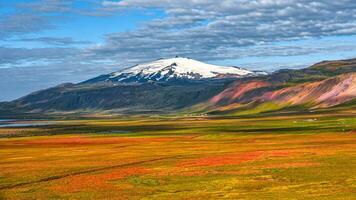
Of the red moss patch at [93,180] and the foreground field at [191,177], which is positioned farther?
the red moss patch at [93,180]

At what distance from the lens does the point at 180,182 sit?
53.2 metres

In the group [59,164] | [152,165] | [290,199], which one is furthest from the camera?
[59,164]

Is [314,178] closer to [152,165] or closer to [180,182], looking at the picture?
[180,182]

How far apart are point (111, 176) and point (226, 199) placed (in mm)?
20365

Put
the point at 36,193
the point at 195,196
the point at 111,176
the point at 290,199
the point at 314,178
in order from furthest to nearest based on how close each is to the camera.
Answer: the point at 111,176 < the point at 314,178 < the point at 36,193 < the point at 195,196 < the point at 290,199

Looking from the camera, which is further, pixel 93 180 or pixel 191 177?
pixel 93 180

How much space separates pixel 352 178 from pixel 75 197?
925 inches

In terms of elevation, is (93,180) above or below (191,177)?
above

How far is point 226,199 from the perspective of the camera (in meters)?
42.8

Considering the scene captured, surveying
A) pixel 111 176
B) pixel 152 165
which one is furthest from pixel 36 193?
pixel 152 165

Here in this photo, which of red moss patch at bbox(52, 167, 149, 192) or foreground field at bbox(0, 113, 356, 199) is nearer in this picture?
foreground field at bbox(0, 113, 356, 199)

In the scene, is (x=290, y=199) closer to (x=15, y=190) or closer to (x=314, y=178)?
(x=314, y=178)

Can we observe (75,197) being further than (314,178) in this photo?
No

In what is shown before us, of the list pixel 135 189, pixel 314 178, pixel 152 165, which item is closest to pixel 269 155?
pixel 152 165
